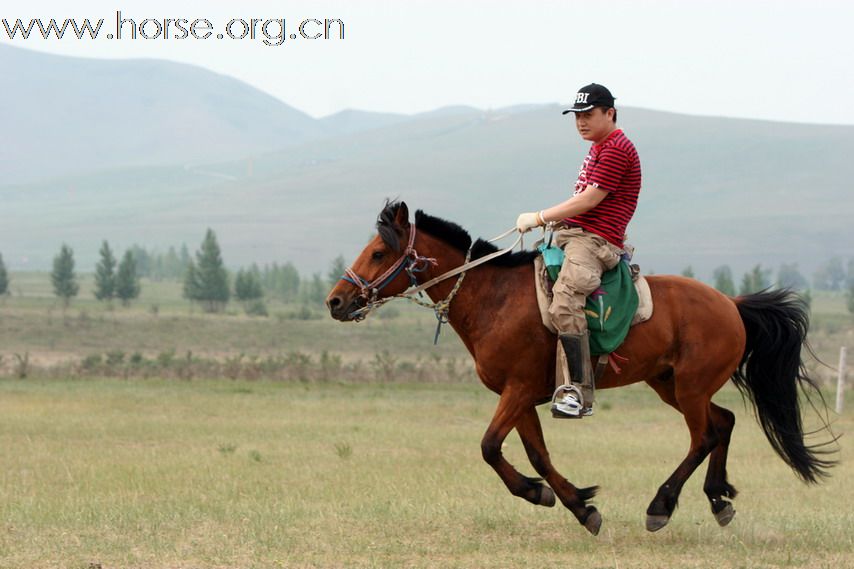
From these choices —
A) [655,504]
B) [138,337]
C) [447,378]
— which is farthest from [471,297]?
[138,337]

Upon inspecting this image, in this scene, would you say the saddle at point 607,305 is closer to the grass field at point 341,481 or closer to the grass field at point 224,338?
the grass field at point 341,481

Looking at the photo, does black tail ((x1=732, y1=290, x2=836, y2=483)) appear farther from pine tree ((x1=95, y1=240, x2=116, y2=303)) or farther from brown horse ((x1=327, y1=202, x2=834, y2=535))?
pine tree ((x1=95, y1=240, x2=116, y2=303))

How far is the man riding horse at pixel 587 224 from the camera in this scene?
970 centimetres

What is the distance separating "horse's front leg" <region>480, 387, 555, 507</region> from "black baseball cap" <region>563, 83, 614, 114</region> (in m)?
2.28

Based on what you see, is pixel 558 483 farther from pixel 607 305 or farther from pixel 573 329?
pixel 607 305

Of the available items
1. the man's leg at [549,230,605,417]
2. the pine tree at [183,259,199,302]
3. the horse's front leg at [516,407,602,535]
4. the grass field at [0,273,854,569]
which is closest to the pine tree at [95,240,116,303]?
the pine tree at [183,259,199,302]

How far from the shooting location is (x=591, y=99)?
1001 cm

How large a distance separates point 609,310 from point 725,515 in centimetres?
205

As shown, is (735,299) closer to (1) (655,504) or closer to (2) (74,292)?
(1) (655,504)

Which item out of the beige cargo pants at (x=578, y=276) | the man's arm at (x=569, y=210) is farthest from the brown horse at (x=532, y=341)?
the man's arm at (x=569, y=210)

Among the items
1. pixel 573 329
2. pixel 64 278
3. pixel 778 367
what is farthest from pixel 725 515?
pixel 64 278

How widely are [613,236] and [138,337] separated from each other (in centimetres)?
5998

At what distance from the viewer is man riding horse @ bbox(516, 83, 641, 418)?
9695 millimetres

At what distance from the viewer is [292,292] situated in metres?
153
